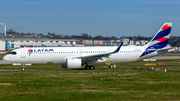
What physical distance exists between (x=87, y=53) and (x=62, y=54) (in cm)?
361

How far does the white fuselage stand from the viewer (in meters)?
34.7

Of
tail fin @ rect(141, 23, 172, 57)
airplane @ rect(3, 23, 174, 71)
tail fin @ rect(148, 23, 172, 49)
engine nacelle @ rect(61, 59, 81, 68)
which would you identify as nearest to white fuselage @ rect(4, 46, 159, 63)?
airplane @ rect(3, 23, 174, 71)

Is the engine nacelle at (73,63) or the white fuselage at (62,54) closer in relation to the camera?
the engine nacelle at (73,63)

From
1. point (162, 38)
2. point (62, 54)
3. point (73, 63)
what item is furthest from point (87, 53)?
point (162, 38)

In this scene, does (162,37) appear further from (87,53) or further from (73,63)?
(73,63)

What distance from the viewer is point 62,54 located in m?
35.1

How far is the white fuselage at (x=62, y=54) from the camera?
114 feet

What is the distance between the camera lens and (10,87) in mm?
18875

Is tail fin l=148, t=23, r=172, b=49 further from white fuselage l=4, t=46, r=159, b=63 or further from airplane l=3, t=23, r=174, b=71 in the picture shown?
white fuselage l=4, t=46, r=159, b=63

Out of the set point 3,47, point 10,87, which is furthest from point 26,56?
point 3,47

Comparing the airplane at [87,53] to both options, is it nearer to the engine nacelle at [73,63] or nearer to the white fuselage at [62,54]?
the white fuselage at [62,54]

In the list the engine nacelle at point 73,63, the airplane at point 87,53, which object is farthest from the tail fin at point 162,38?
the engine nacelle at point 73,63

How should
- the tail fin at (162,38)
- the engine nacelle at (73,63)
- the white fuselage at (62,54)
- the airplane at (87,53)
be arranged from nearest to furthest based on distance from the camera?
1. the engine nacelle at (73,63)
2. the airplane at (87,53)
3. the white fuselage at (62,54)
4. the tail fin at (162,38)

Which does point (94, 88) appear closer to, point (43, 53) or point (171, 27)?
point (43, 53)
